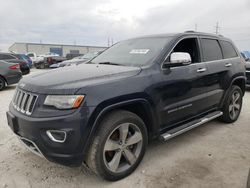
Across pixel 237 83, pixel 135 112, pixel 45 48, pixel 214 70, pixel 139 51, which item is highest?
pixel 45 48

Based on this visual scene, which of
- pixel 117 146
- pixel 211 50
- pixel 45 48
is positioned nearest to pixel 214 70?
pixel 211 50

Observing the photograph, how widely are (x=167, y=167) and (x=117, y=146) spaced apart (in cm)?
84

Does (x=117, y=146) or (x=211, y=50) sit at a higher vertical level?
(x=211, y=50)

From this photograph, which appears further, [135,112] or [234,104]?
[234,104]

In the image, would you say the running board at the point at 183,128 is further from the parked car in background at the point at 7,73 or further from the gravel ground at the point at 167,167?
the parked car in background at the point at 7,73

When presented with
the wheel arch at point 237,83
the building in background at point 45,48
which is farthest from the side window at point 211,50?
the building in background at point 45,48

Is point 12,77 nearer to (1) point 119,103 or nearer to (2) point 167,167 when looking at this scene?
(1) point 119,103

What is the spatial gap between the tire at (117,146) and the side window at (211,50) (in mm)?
1945

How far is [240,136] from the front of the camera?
4059 mm

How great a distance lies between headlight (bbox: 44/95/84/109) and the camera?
2.26m

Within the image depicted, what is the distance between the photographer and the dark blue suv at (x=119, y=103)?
7.48 feet

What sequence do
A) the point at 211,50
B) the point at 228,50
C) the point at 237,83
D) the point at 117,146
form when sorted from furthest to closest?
1. the point at 237,83
2. the point at 228,50
3. the point at 211,50
4. the point at 117,146

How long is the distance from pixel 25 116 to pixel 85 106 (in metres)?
0.70

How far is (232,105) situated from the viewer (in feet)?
15.1
